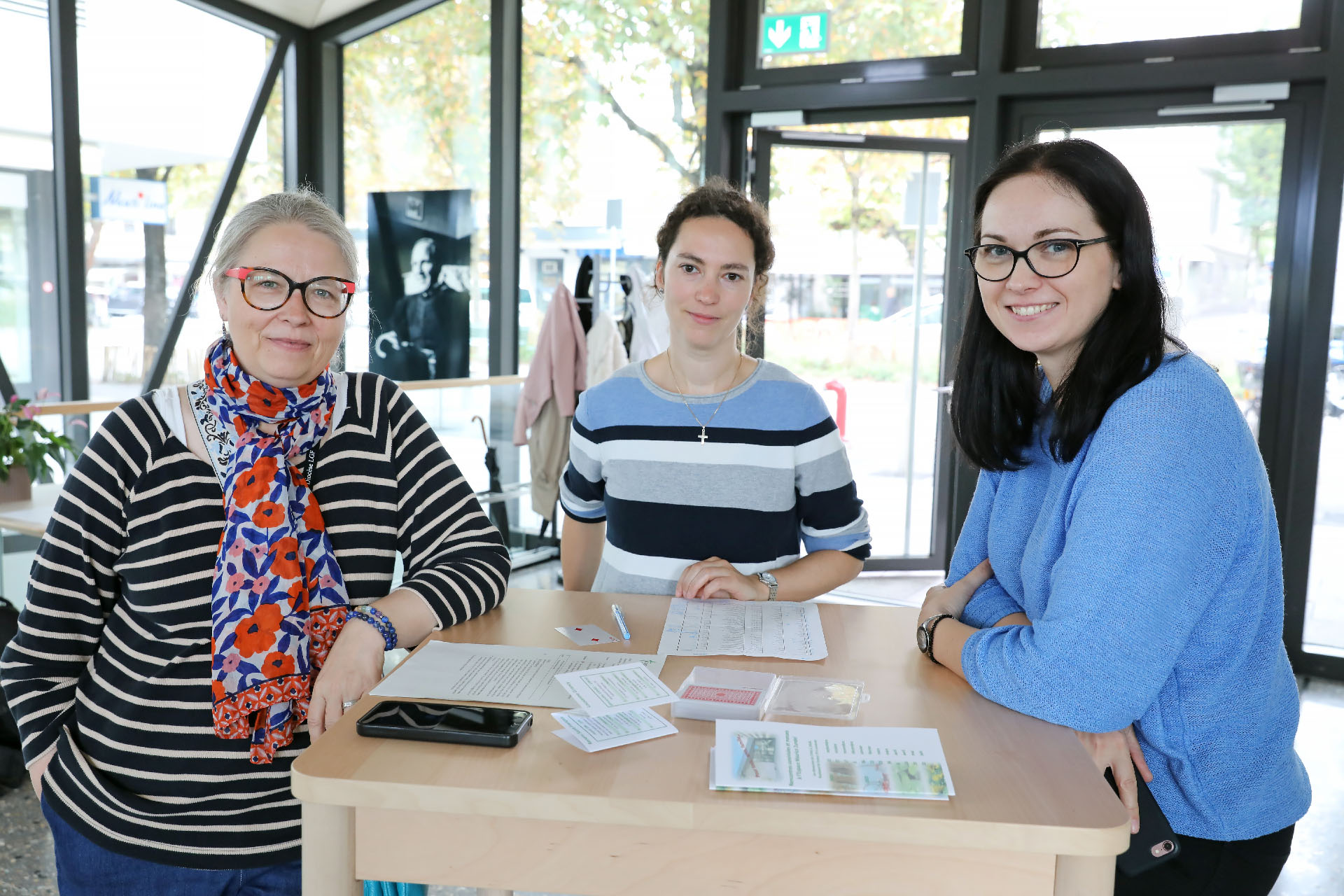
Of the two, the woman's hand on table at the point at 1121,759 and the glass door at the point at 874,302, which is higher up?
the glass door at the point at 874,302

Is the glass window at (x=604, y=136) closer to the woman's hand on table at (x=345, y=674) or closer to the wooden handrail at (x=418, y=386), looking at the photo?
the wooden handrail at (x=418, y=386)

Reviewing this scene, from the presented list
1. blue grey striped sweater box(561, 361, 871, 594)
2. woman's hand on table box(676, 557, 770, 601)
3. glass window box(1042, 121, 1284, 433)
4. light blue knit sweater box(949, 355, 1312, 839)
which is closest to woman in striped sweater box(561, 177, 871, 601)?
blue grey striped sweater box(561, 361, 871, 594)

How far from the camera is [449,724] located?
1143 millimetres

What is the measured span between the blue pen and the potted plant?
7.88 ft

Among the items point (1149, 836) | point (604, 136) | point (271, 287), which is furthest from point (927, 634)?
point (604, 136)

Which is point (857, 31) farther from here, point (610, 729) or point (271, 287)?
point (610, 729)

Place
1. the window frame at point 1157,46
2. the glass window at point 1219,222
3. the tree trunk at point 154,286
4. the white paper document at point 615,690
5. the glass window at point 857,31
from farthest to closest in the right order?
the tree trunk at point 154,286 < the glass window at point 857,31 < the glass window at point 1219,222 < the window frame at point 1157,46 < the white paper document at point 615,690

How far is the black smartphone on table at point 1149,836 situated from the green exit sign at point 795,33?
12.9 feet

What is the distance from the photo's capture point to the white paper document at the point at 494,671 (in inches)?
49.6

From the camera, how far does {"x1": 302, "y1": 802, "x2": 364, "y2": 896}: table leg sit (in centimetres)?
106

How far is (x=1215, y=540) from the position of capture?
45.1 inches

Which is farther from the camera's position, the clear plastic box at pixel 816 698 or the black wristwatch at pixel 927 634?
the black wristwatch at pixel 927 634

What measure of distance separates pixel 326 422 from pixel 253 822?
1.87 feet

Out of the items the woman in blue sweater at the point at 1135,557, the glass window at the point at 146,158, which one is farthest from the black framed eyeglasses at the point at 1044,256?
the glass window at the point at 146,158
